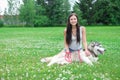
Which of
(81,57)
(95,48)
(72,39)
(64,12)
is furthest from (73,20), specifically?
(64,12)

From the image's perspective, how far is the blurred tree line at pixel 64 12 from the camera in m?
96.3

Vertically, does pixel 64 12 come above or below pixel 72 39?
below

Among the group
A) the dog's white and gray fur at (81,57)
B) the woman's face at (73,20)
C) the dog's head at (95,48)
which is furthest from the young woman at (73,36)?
the dog's head at (95,48)

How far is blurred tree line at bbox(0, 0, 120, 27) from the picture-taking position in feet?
316

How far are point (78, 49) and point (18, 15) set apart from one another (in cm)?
9704

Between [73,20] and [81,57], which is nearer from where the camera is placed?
[73,20]

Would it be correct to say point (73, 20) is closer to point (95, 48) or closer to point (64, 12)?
point (95, 48)

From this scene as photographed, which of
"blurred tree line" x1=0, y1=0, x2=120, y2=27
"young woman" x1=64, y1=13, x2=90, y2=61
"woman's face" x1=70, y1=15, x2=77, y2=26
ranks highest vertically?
"woman's face" x1=70, y1=15, x2=77, y2=26

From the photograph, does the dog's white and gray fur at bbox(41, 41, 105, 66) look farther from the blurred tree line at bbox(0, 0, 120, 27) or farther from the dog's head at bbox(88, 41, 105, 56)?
the blurred tree line at bbox(0, 0, 120, 27)

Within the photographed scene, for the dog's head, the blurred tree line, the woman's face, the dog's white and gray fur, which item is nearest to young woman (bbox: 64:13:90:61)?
the woman's face

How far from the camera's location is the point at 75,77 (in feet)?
26.8

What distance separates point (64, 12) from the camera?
98.5 meters

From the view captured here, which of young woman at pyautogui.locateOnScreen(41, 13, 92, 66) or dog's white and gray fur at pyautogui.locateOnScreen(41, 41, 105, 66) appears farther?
young woman at pyautogui.locateOnScreen(41, 13, 92, 66)

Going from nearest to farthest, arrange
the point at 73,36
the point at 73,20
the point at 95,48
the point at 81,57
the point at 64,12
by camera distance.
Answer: the point at 73,20 → the point at 81,57 → the point at 73,36 → the point at 95,48 → the point at 64,12
